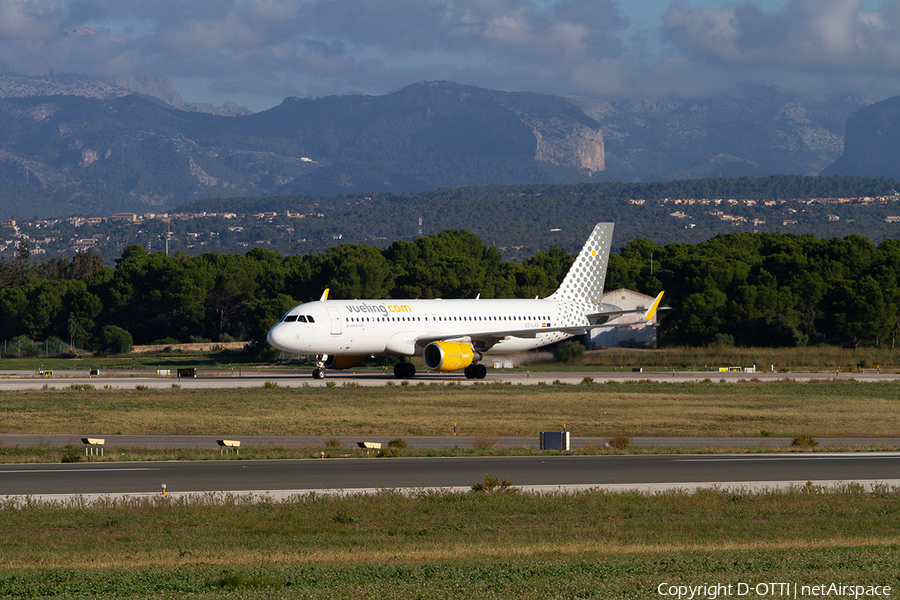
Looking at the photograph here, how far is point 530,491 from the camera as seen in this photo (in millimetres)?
20219

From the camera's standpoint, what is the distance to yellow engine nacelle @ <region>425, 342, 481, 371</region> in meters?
50.6

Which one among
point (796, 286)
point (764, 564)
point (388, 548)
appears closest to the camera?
point (764, 564)

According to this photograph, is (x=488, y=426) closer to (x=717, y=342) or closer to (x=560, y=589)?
(x=560, y=589)

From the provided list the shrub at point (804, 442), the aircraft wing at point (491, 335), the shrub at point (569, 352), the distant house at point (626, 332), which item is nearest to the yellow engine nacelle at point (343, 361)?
the aircraft wing at point (491, 335)

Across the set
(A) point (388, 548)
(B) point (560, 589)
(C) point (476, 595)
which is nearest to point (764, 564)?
(B) point (560, 589)

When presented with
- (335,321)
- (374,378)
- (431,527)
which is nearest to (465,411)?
(335,321)

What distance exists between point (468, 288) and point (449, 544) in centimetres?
7633

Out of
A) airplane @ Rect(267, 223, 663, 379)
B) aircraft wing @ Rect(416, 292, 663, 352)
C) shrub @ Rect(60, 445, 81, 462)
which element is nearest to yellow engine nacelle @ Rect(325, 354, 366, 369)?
airplane @ Rect(267, 223, 663, 379)

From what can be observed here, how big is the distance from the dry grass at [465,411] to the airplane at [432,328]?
337 cm

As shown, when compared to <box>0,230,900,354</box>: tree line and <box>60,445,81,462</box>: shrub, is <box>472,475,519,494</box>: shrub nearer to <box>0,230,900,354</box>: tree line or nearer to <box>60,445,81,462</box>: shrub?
<box>60,445,81,462</box>: shrub

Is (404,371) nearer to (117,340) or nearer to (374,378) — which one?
(374,378)

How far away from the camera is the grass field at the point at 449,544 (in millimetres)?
12008

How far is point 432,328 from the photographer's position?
52594 millimetres

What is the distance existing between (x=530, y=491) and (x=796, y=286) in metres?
69.4
